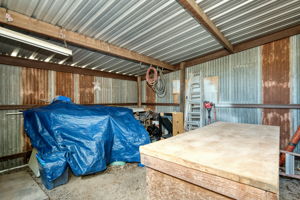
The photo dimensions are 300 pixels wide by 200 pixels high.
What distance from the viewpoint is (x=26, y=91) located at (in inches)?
147

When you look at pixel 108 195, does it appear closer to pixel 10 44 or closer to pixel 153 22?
pixel 153 22

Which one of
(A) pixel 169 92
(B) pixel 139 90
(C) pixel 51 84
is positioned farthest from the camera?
(B) pixel 139 90

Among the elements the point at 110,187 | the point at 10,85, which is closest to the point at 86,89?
the point at 10,85

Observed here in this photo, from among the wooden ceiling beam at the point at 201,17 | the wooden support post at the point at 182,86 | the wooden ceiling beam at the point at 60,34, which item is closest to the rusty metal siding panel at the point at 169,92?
the wooden support post at the point at 182,86

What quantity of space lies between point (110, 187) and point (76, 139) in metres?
1.04

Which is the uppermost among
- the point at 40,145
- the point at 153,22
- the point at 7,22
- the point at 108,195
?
the point at 153,22

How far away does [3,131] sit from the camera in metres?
3.42

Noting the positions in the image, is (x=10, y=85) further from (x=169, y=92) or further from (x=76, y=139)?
(x=169, y=92)

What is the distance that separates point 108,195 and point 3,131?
3.13m

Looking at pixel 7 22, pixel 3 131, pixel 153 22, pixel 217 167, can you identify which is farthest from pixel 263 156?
pixel 3 131

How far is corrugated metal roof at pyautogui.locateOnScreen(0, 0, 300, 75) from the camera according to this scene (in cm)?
220

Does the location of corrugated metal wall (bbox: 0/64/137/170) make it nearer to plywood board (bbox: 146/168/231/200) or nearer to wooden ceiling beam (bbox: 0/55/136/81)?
wooden ceiling beam (bbox: 0/55/136/81)

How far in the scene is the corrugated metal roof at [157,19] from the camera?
86.6 inches

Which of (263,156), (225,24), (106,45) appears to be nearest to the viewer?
(263,156)
